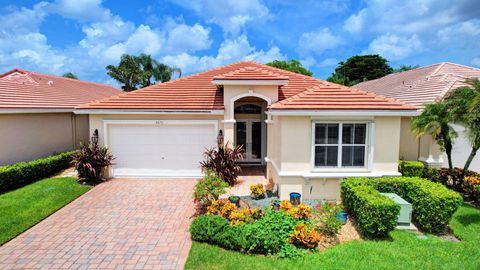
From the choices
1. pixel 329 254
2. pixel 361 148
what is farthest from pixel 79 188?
pixel 361 148

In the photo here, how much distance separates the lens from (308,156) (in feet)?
31.7

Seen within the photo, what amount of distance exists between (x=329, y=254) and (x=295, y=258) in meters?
0.84

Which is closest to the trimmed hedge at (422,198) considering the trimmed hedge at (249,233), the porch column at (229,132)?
the trimmed hedge at (249,233)

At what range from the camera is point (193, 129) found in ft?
44.6

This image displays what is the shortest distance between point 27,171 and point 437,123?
18.0 meters

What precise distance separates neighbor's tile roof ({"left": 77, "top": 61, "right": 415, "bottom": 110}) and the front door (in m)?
2.69

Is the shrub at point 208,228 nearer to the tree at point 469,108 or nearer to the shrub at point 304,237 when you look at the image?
the shrub at point 304,237

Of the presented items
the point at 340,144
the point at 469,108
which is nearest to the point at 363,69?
the point at 469,108

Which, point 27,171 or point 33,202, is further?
point 27,171

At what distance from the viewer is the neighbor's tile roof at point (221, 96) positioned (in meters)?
9.59

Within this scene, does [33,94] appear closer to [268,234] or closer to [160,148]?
[160,148]

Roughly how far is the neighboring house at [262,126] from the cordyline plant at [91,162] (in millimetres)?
830

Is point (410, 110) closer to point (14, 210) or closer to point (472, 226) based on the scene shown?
point (472, 226)

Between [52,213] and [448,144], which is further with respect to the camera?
[448,144]
